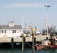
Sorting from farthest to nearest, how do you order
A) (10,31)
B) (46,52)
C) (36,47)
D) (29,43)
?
(10,31) → (29,43) → (36,47) → (46,52)

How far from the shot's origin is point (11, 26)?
229 feet

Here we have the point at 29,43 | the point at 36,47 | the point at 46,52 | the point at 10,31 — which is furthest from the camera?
the point at 10,31

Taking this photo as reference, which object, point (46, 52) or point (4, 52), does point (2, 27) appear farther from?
point (46, 52)

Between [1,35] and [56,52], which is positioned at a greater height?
[1,35]

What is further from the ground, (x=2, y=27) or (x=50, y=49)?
(x=2, y=27)

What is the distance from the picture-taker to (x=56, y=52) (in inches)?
1999

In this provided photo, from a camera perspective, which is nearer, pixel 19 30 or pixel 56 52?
pixel 56 52

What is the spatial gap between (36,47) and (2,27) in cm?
2022

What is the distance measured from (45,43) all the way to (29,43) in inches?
295

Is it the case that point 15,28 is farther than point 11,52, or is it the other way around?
point 15,28

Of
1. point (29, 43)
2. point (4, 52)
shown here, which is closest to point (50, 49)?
point (29, 43)

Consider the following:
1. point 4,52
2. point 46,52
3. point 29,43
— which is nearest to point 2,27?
point 29,43

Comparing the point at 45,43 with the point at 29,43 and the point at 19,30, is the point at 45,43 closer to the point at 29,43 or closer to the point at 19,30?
the point at 29,43

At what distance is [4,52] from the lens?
50.6 metres
